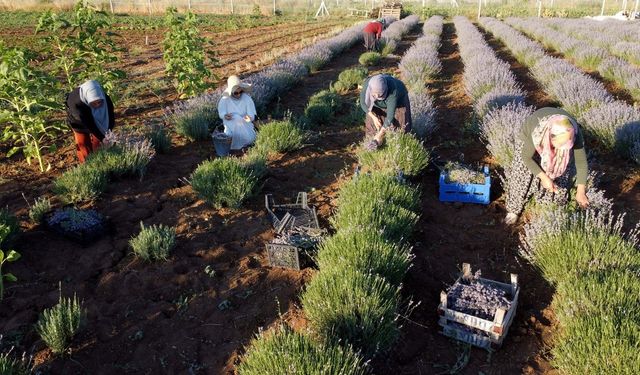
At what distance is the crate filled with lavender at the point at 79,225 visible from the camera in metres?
3.76

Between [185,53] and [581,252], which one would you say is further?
[185,53]

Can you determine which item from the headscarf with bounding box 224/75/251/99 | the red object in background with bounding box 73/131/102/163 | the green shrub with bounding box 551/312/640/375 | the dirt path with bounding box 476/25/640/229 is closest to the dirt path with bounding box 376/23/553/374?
the green shrub with bounding box 551/312/640/375

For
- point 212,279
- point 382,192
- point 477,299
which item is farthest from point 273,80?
point 477,299

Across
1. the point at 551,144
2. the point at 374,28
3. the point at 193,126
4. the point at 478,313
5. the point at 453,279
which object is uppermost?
the point at 374,28

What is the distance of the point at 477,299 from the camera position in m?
2.81

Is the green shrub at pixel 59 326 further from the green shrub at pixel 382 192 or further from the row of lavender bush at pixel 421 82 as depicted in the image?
the row of lavender bush at pixel 421 82

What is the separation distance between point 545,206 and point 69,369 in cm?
348

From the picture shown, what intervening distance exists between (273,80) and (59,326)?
20.0ft

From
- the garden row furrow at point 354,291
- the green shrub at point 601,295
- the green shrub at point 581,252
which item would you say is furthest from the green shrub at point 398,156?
the green shrub at point 601,295

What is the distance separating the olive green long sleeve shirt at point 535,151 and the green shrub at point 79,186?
3.83 meters

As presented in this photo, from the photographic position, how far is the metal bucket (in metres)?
5.36

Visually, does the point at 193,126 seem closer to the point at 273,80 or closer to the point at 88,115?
the point at 88,115

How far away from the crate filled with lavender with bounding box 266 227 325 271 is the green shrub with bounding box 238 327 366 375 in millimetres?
1074

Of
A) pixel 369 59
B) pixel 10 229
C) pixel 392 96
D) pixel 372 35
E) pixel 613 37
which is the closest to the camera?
pixel 10 229
